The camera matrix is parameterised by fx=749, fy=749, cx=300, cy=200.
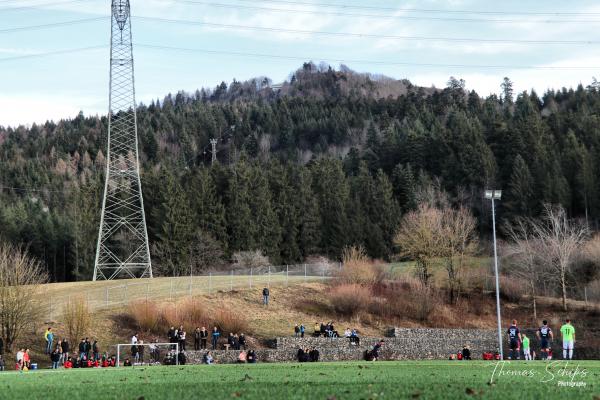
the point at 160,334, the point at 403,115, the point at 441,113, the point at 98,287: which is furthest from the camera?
the point at 403,115

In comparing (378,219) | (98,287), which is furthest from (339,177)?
(98,287)

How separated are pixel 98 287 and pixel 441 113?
120105 millimetres

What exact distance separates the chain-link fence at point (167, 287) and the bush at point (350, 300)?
617 cm

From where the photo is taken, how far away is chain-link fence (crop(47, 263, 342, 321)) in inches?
2251

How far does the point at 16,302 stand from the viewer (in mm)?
46438

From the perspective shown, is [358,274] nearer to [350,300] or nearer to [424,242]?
[350,300]

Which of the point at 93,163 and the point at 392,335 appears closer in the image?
the point at 392,335

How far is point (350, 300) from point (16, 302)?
85.7ft

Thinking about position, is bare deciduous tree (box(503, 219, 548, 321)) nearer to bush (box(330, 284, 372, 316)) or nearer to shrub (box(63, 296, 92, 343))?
bush (box(330, 284, 372, 316))

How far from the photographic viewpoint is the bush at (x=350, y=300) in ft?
200

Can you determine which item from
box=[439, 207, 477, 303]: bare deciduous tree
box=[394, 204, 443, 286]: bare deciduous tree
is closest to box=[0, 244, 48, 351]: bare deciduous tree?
box=[394, 204, 443, 286]: bare deciduous tree

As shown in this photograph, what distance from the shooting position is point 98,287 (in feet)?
213

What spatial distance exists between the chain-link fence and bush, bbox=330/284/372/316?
6.17 m

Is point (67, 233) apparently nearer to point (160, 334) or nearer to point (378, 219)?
point (378, 219)
